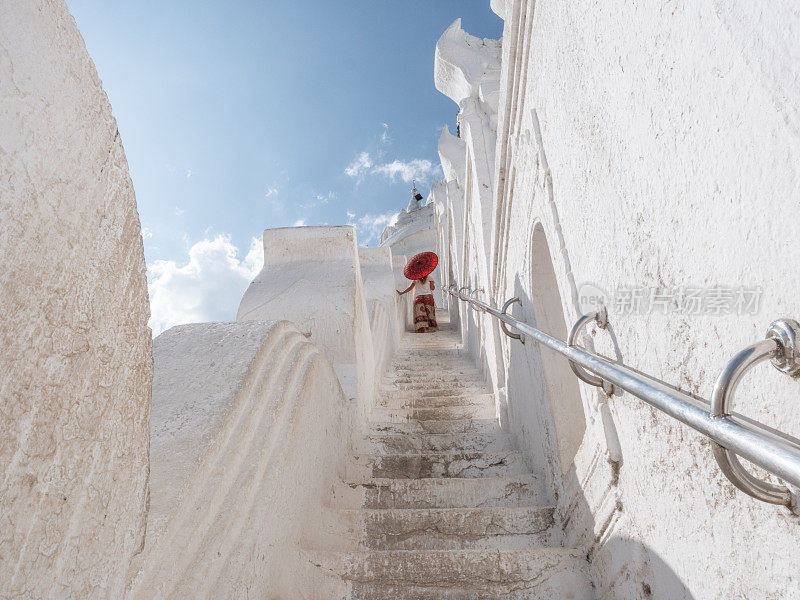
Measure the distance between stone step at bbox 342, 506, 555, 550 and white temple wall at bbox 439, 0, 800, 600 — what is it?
18 centimetres

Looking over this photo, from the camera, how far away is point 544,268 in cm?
277

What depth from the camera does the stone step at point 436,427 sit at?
12.1 feet

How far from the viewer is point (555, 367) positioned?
2637 mm

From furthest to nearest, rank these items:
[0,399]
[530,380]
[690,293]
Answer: [530,380] < [690,293] < [0,399]

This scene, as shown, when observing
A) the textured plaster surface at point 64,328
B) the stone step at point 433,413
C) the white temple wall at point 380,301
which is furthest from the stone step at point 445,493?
the white temple wall at point 380,301

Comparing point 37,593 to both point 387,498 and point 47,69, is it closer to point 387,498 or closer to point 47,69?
point 47,69

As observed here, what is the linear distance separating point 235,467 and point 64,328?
2.84 ft

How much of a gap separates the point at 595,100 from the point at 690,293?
730 millimetres

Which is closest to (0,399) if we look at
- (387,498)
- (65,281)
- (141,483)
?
(65,281)

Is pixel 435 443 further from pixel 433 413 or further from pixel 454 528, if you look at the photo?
pixel 454 528

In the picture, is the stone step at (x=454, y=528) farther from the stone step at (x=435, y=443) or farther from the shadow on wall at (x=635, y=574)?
the stone step at (x=435, y=443)

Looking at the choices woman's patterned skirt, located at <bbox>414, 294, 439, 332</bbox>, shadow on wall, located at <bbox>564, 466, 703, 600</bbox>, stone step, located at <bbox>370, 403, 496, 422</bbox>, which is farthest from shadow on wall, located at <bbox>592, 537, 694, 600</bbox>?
woman's patterned skirt, located at <bbox>414, 294, 439, 332</bbox>

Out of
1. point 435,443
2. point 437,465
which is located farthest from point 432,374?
point 437,465

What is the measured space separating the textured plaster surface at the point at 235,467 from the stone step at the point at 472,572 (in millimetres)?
128
